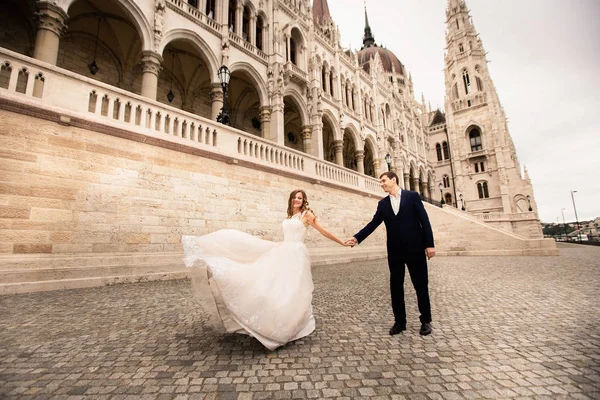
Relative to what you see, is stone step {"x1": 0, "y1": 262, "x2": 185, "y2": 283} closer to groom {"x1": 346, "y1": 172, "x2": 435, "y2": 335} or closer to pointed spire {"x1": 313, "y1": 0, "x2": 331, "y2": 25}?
groom {"x1": 346, "y1": 172, "x2": 435, "y2": 335}

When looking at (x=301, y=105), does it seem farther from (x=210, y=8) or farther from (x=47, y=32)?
(x=47, y=32)

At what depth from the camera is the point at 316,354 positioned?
2330 mm

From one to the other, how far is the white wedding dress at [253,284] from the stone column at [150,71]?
936 centimetres

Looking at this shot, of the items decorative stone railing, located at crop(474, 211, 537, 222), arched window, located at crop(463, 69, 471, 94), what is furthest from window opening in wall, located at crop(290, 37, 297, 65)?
arched window, located at crop(463, 69, 471, 94)

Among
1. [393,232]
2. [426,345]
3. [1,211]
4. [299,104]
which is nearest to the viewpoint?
[426,345]

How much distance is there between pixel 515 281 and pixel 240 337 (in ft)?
19.5

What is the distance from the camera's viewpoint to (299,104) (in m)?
16.8

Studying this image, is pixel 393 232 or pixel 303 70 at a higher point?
pixel 303 70

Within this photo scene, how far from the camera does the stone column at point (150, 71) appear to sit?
9.66 meters

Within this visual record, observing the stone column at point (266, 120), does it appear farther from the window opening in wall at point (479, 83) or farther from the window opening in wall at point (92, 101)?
the window opening in wall at point (479, 83)

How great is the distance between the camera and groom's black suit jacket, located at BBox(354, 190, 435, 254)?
292 cm

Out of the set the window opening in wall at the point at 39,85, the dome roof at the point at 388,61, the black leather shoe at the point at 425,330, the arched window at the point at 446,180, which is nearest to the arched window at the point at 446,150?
the arched window at the point at 446,180

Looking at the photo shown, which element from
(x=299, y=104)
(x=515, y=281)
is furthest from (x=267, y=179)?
(x=299, y=104)

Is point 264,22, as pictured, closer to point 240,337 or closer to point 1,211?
Result: point 1,211
